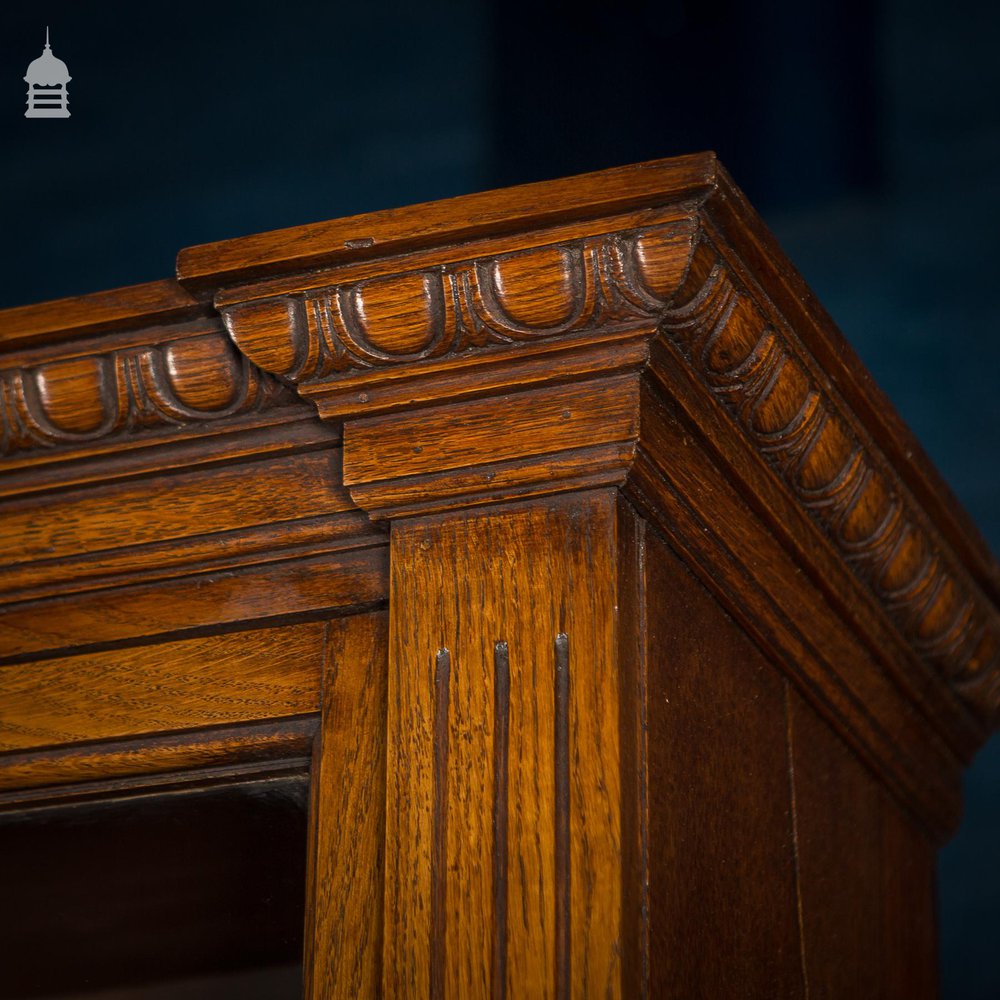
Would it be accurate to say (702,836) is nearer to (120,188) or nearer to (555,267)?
(555,267)

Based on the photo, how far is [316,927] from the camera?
999 mm

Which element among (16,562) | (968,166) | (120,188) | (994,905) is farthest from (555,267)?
(120,188)

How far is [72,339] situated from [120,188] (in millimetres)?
1434

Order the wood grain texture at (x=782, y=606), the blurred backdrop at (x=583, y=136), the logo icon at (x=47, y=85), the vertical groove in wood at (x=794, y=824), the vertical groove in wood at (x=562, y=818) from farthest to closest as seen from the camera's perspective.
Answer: the logo icon at (x=47, y=85), the blurred backdrop at (x=583, y=136), the vertical groove in wood at (x=794, y=824), the wood grain texture at (x=782, y=606), the vertical groove in wood at (x=562, y=818)

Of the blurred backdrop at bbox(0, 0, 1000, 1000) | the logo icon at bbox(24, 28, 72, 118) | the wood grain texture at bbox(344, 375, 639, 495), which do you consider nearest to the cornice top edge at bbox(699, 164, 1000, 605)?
the wood grain texture at bbox(344, 375, 639, 495)

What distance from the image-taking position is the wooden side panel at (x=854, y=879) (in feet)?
3.93

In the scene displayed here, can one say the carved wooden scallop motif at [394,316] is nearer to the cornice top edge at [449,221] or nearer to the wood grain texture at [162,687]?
the cornice top edge at [449,221]

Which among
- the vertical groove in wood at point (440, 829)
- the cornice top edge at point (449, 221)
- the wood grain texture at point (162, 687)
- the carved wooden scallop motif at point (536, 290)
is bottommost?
the vertical groove in wood at point (440, 829)

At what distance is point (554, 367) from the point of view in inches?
39.2

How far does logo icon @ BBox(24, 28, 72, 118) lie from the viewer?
2576 mm

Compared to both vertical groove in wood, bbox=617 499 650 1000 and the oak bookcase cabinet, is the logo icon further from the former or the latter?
vertical groove in wood, bbox=617 499 650 1000

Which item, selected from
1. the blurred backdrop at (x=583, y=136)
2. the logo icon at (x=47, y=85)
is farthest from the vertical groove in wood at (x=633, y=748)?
the logo icon at (x=47, y=85)

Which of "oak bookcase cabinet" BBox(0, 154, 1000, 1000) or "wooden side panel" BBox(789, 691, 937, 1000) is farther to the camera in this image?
"wooden side panel" BBox(789, 691, 937, 1000)

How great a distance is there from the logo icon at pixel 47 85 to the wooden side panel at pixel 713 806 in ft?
5.69
